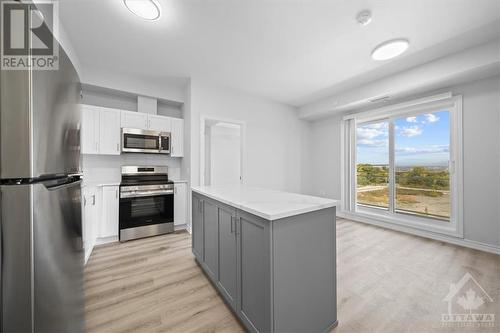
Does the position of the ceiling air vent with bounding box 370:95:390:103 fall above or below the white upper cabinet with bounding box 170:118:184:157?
above

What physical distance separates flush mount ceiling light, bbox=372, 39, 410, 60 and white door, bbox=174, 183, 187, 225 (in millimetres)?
3624

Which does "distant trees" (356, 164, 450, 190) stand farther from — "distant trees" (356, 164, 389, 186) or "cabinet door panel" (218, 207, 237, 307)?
"cabinet door panel" (218, 207, 237, 307)

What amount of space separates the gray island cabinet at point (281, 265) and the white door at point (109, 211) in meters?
2.35

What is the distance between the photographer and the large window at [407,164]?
3.02 m

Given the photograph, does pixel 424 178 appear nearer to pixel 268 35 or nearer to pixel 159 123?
pixel 268 35

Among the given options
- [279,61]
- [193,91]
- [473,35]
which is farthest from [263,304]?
[473,35]

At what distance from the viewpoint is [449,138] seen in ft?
9.99

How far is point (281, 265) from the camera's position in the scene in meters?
1.12

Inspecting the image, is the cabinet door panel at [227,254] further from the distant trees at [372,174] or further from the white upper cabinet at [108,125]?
the distant trees at [372,174]

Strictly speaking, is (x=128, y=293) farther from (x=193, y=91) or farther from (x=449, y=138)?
(x=449, y=138)

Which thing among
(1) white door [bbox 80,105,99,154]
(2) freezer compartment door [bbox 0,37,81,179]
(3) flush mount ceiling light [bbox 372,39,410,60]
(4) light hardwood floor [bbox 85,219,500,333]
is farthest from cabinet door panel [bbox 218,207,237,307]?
(3) flush mount ceiling light [bbox 372,39,410,60]

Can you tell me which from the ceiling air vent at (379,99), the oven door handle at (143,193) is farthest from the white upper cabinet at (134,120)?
the ceiling air vent at (379,99)

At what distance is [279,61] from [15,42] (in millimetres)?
2864

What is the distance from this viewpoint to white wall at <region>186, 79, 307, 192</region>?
11.3 ft
